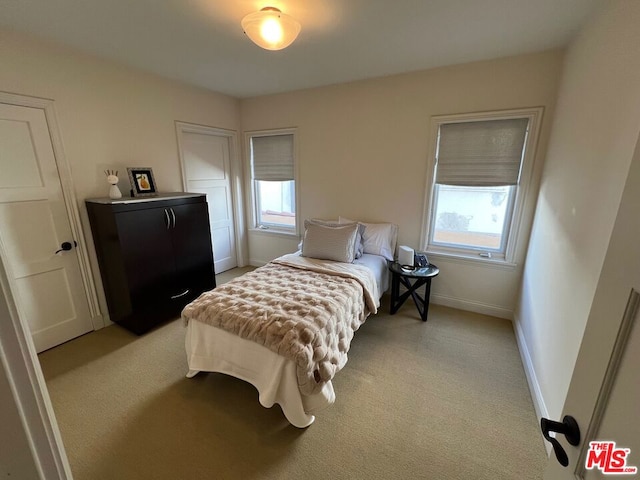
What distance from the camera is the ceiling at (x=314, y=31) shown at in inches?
68.9

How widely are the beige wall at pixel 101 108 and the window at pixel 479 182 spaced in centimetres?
297

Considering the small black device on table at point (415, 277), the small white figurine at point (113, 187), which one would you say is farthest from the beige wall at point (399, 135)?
the small white figurine at point (113, 187)

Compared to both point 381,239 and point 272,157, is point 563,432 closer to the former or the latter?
point 381,239

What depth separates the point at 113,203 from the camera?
2281 mm

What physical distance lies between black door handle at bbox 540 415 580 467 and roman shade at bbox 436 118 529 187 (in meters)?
2.51

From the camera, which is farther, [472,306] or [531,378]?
[472,306]

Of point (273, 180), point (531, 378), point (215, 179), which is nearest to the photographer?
point (531, 378)

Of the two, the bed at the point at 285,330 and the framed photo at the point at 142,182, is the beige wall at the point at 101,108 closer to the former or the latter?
the framed photo at the point at 142,182

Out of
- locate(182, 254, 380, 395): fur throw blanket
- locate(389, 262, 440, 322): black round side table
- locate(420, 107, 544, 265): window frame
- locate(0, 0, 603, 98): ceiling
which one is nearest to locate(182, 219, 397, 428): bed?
locate(182, 254, 380, 395): fur throw blanket

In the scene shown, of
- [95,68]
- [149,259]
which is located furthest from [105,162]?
[149,259]

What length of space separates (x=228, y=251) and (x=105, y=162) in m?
1.96

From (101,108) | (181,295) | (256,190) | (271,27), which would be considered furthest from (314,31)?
(181,295)

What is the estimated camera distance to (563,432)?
0.68 m

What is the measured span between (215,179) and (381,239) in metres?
2.43
